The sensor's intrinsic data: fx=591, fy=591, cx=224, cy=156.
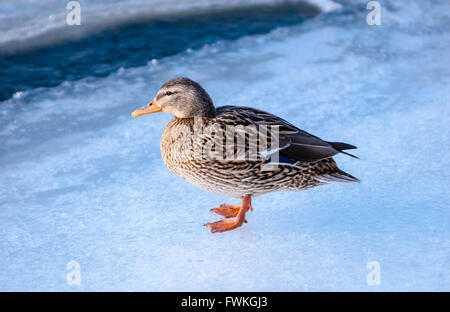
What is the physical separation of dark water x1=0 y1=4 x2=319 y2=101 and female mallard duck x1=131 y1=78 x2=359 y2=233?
212 cm

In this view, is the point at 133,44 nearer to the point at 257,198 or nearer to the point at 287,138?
→ the point at 257,198

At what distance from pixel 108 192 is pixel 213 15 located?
3.30m

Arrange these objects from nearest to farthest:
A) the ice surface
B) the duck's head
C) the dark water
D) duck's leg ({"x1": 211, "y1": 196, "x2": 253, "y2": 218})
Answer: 1. the ice surface
2. the duck's head
3. duck's leg ({"x1": 211, "y1": 196, "x2": 253, "y2": 218})
4. the dark water

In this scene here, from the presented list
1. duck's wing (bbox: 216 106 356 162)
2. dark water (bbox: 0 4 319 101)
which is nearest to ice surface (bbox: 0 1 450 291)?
dark water (bbox: 0 4 319 101)

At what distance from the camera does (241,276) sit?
9.35 feet

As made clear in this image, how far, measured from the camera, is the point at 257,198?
3693 mm

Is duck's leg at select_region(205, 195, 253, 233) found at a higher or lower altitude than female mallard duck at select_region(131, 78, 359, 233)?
lower

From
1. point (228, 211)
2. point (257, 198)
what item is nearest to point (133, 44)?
point (257, 198)

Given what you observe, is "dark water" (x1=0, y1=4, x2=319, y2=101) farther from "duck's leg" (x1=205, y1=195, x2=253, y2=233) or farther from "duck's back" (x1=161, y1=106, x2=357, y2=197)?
"duck's leg" (x1=205, y1=195, x2=253, y2=233)

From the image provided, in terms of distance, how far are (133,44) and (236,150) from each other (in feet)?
9.72

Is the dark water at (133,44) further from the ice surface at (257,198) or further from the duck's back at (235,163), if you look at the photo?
the duck's back at (235,163)

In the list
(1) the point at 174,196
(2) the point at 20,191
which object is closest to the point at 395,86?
(1) the point at 174,196

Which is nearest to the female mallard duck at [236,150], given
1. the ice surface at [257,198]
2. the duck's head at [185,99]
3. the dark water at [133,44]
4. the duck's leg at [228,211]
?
the duck's head at [185,99]

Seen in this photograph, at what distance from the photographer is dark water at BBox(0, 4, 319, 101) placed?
5.08m
